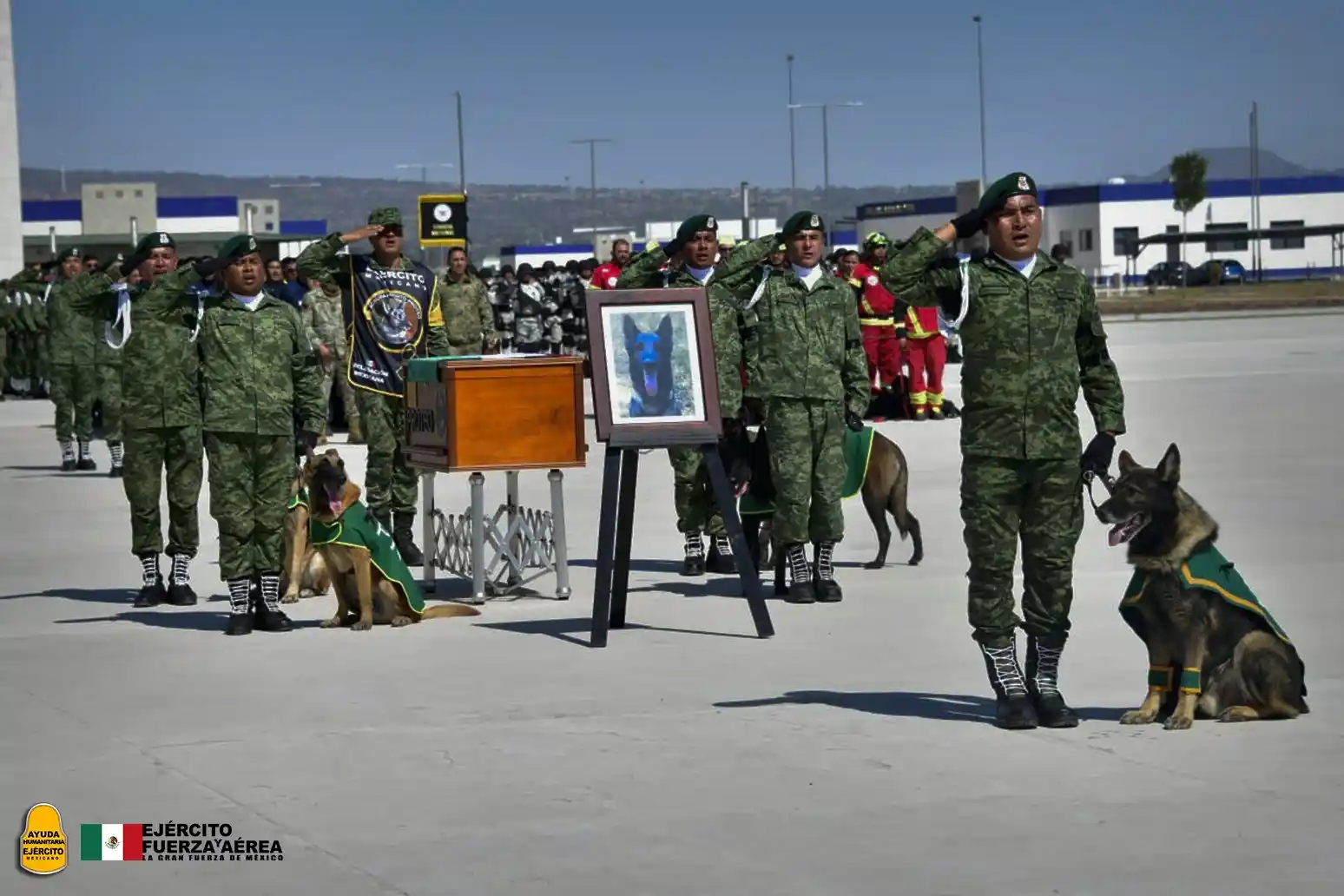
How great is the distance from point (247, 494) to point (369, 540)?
0.69 meters

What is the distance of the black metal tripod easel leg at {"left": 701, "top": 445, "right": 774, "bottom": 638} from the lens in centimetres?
1101

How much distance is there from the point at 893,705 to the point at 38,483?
14874 millimetres

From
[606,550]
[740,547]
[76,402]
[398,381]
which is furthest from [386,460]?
[76,402]

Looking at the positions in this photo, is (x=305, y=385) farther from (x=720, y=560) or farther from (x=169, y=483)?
(x=720, y=560)

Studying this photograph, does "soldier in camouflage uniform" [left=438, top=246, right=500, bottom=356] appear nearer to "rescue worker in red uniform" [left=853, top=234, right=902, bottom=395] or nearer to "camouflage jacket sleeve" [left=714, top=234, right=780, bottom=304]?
"rescue worker in red uniform" [left=853, top=234, right=902, bottom=395]

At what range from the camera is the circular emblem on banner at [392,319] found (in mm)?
13773

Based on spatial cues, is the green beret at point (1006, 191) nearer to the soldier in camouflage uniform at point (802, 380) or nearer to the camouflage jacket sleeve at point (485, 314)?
the soldier in camouflage uniform at point (802, 380)

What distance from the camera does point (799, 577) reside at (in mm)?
12383

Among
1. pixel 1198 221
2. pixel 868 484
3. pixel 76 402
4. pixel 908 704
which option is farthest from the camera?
pixel 1198 221

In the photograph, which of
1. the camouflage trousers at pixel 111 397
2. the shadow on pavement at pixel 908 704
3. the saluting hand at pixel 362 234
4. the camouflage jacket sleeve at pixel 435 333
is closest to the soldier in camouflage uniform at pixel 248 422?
the saluting hand at pixel 362 234

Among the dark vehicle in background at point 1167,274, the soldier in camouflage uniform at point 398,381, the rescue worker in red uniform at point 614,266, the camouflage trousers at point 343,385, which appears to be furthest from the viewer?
the dark vehicle in background at point 1167,274

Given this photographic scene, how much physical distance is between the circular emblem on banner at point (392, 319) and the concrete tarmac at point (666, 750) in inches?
67.0

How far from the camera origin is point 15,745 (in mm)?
8570

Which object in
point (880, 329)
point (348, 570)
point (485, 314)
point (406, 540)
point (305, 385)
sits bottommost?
point (406, 540)
